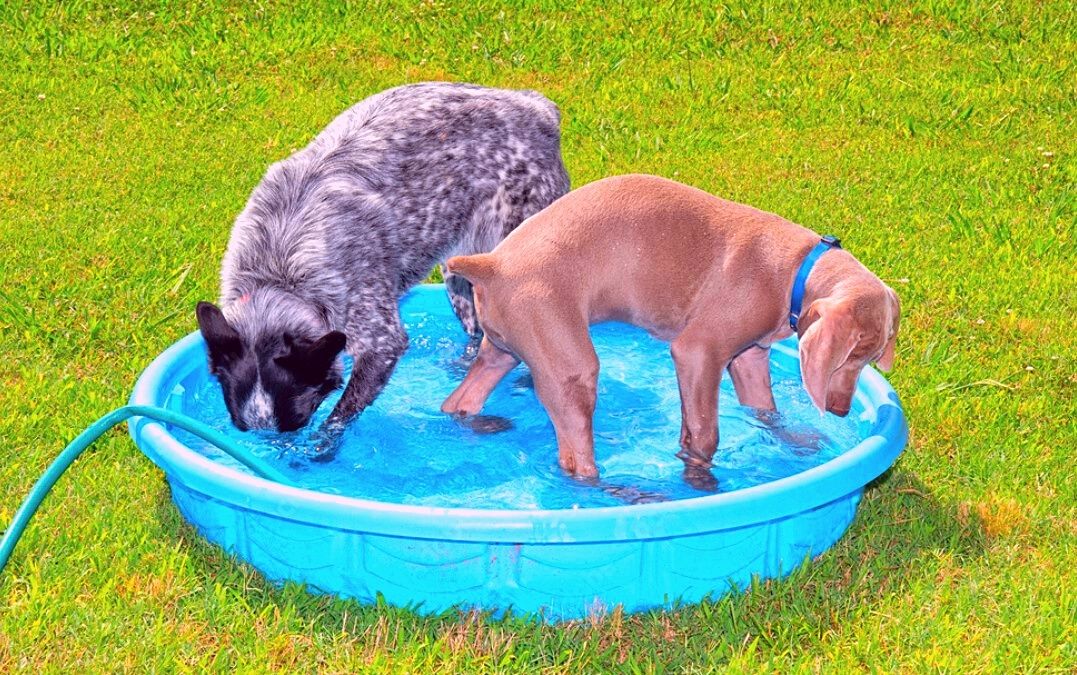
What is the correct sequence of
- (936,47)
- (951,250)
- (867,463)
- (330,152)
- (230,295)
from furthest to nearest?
1. (936,47)
2. (951,250)
3. (330,152)
4. (230,295)
5. (867,463)

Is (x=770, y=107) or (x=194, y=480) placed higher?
(x=194, y=480)

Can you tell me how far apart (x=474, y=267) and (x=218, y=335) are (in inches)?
39.3

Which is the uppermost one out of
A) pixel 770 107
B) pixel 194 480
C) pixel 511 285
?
pixel 511 285

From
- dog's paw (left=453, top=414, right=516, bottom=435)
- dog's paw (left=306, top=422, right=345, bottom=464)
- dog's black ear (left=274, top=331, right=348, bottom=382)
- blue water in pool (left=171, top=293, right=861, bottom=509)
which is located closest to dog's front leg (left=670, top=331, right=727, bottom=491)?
blue water in pool (left=171, top=293, right=861, bottom=509)

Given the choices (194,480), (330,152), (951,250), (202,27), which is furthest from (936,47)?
(194,480)

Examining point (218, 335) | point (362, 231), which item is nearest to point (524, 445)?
point (362, 231)

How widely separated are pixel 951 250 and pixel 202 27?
21.9 feet

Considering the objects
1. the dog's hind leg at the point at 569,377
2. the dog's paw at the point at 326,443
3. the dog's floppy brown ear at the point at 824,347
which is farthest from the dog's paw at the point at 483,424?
the dog's floppy brown ear at the point at 824,347

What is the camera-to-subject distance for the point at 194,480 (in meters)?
4.35

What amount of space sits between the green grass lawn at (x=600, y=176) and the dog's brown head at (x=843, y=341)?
517 millimetres

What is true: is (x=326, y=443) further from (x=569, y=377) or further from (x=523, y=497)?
(x=569, y=377)

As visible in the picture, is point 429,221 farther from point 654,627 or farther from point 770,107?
point 770,107

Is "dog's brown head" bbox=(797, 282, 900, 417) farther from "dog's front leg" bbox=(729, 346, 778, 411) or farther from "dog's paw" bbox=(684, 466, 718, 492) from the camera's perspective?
"dog's front leg" bbox=(729, 346, 778, 411)

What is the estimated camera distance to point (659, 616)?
440 cm
